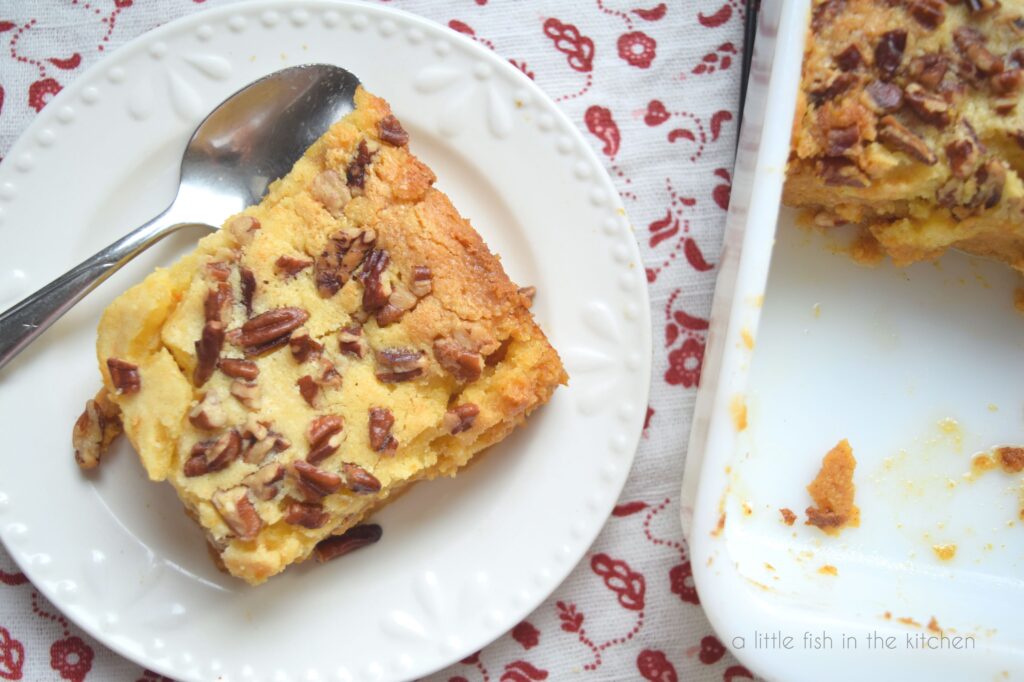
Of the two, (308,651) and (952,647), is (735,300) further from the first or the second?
(308,651)

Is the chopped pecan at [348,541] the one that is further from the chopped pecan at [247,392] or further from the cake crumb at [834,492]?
the cake crumb at [834,492]

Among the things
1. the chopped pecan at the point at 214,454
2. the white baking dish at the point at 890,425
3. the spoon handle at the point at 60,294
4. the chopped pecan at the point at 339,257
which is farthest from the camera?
the white baking dish at the point at 890,425

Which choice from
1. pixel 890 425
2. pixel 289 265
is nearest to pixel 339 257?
pixel 289 265

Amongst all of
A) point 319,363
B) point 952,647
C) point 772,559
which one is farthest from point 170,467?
point 952,647

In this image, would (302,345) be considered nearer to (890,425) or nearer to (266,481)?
(266,481)

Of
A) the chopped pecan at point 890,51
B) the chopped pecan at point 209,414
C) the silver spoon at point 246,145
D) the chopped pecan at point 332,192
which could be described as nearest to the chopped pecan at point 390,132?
the chopped pecan at point 332,192

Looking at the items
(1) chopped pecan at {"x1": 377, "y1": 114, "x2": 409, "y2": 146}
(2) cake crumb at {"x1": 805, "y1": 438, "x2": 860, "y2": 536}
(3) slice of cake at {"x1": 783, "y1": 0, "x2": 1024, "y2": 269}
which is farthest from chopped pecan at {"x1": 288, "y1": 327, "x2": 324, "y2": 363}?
(2) cake crumb at {"x1": 805, "y1": 438, "x2": 860, "y2": 536}
